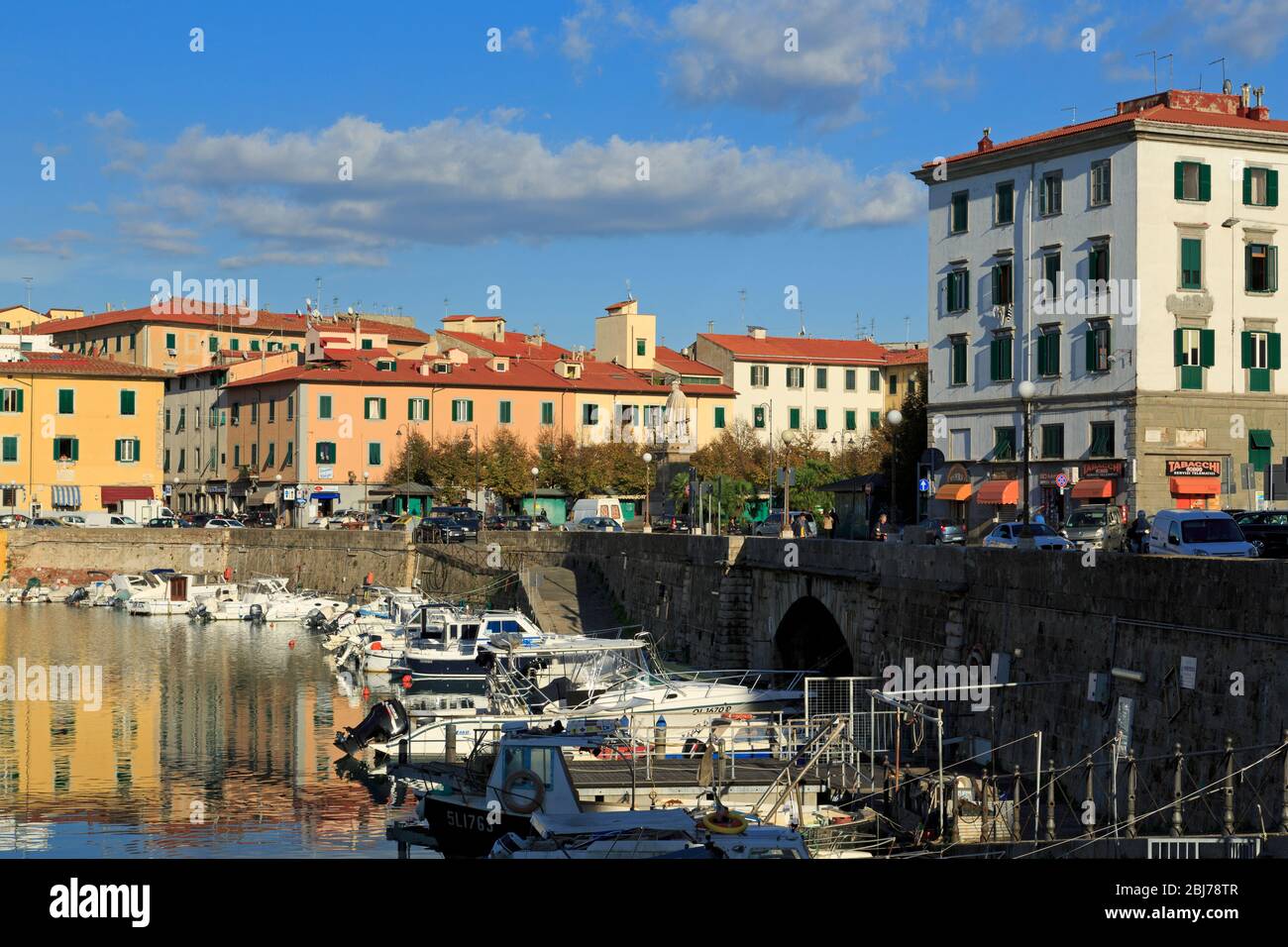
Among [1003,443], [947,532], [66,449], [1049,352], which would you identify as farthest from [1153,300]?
[66,449]

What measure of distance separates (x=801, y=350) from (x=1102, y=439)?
5654cm

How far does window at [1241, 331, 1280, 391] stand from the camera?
2124 inches

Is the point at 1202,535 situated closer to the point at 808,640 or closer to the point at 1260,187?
the point at 808,640

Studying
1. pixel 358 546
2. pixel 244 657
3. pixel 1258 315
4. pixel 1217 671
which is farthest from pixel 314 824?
pixel 358 546

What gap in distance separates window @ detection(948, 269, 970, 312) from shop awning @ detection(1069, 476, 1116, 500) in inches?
341

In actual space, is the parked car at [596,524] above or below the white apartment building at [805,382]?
below

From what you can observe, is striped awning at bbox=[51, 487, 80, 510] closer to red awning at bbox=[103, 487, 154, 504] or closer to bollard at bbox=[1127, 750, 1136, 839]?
red awning at bbox=[103, 487, 154, 504]

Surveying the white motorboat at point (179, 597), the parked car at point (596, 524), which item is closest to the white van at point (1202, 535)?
the parked car at point (596, 524)

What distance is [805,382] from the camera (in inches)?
4267

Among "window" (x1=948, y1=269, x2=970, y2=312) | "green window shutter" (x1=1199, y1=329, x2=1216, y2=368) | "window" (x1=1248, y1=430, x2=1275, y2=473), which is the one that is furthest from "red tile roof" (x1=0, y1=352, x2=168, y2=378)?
"window" (x1=1248, y1=430, x2=1275, y2=473)

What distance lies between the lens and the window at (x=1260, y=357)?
53938 millimetres

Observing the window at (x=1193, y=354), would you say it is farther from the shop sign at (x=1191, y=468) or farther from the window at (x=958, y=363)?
the window at (x=958, y=363)

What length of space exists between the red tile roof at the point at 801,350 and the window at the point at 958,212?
46.2m
